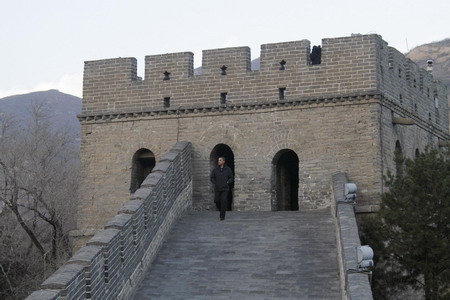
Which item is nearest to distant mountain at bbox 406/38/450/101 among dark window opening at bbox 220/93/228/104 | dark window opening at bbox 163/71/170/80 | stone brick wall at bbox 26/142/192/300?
dark window opening at bbox 163/71/170/80

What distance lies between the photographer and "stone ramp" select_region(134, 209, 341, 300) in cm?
1429

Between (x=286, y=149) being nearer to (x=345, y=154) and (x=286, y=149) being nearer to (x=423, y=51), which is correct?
(x=345, y=154)

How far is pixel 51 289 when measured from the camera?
12.2 metres

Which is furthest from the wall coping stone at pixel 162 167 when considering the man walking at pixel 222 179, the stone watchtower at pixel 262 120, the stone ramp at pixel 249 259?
the stone watchtower at pixel 262 120

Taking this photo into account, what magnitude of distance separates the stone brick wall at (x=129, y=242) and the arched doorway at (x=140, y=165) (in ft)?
5.37

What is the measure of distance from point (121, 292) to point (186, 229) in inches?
139

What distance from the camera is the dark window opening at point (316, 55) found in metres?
19.9

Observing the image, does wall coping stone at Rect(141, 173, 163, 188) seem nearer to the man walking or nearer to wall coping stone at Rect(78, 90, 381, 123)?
the man walking

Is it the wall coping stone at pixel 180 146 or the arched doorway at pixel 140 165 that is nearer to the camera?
the wall coping stone at pixel 180 146

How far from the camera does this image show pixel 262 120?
19.5 m

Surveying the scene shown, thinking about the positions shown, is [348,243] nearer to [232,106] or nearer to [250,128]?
[250,128]

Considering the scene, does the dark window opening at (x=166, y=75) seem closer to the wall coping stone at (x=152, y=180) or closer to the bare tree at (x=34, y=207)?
the wall coping stone at (x=152, y=180)

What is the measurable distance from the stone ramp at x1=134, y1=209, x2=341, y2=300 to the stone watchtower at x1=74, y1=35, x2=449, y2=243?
4.59 ft

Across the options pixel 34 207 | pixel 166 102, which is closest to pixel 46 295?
pixel 166 102
